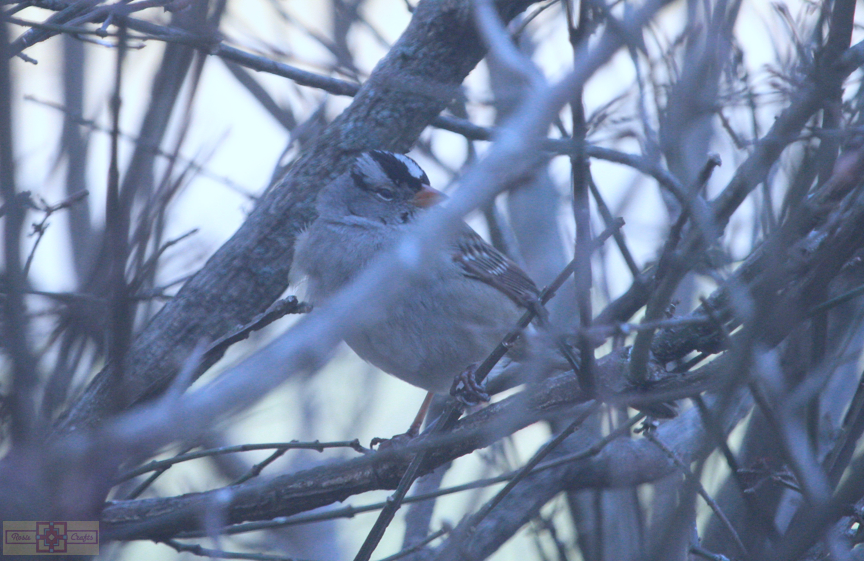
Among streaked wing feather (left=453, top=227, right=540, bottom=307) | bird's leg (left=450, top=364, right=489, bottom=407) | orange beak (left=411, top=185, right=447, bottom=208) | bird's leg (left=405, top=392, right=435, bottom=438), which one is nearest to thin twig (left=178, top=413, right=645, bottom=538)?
bird's leg (left=450, top=364, right=489, bottom=407)

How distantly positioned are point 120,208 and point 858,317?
2.53 meters

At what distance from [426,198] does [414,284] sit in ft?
2.76

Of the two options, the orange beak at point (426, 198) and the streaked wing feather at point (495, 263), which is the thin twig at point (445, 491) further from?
the orange beak at point (426, 198)

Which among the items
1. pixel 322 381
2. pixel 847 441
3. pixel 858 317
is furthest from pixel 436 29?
pixel 847 441

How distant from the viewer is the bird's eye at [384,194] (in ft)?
14.3

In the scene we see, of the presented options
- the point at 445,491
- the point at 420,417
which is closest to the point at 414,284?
the point at 420,417

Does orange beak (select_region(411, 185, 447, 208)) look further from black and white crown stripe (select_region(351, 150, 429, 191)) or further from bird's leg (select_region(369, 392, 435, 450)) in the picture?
bird's leg (select_region(369, 392, 435, 450))

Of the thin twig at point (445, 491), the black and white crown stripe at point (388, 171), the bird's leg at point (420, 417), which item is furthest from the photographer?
the bird's leg at point (420, 417)

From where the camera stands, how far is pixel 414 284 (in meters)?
3.63

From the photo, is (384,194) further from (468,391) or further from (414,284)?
(468,391)

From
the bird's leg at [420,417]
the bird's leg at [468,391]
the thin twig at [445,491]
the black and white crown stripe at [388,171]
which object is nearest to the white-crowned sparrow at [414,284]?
the black and white crown stripe at [388,171]

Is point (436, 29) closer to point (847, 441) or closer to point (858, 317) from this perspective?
point (858, 317)

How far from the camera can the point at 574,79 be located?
145 cm

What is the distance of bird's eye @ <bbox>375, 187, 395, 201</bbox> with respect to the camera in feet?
14.3
